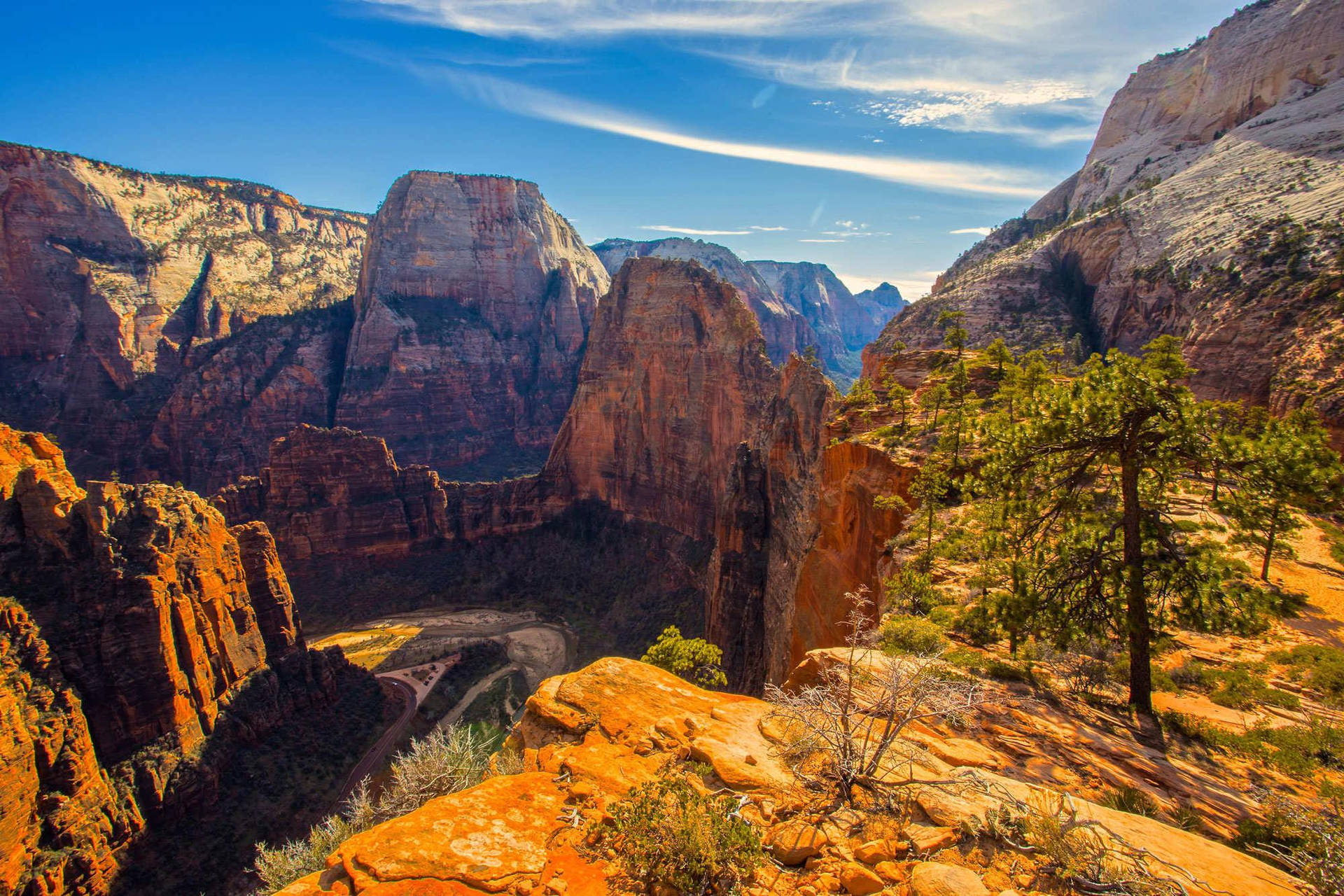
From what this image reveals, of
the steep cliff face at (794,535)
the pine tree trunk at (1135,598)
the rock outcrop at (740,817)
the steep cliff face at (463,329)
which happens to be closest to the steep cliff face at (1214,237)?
the steep cliff face at (794,535)

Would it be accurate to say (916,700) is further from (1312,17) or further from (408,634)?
(1312,17)

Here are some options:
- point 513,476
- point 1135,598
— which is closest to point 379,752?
point 1135,598

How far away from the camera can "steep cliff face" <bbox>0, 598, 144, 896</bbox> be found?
73.0 feet

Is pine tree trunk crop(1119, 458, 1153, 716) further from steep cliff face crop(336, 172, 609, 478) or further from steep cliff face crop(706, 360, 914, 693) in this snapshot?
steep cliff face crop(336, 172, 609, 478)

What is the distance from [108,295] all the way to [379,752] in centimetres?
9709

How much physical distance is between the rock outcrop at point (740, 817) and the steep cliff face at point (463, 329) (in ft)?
334

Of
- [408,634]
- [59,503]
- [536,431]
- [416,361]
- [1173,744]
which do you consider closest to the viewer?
[1173,744]

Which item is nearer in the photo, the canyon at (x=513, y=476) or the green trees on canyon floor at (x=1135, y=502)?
the canyon at (x=513, y=476)

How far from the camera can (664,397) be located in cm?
6606

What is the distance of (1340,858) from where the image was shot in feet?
15.8

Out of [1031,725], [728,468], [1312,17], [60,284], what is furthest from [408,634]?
[1312,17]

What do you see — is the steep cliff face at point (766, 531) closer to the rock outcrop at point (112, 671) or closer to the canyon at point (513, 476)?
the canyon at point (513, 476)

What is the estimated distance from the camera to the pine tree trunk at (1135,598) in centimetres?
980

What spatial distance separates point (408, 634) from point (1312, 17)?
124 m
